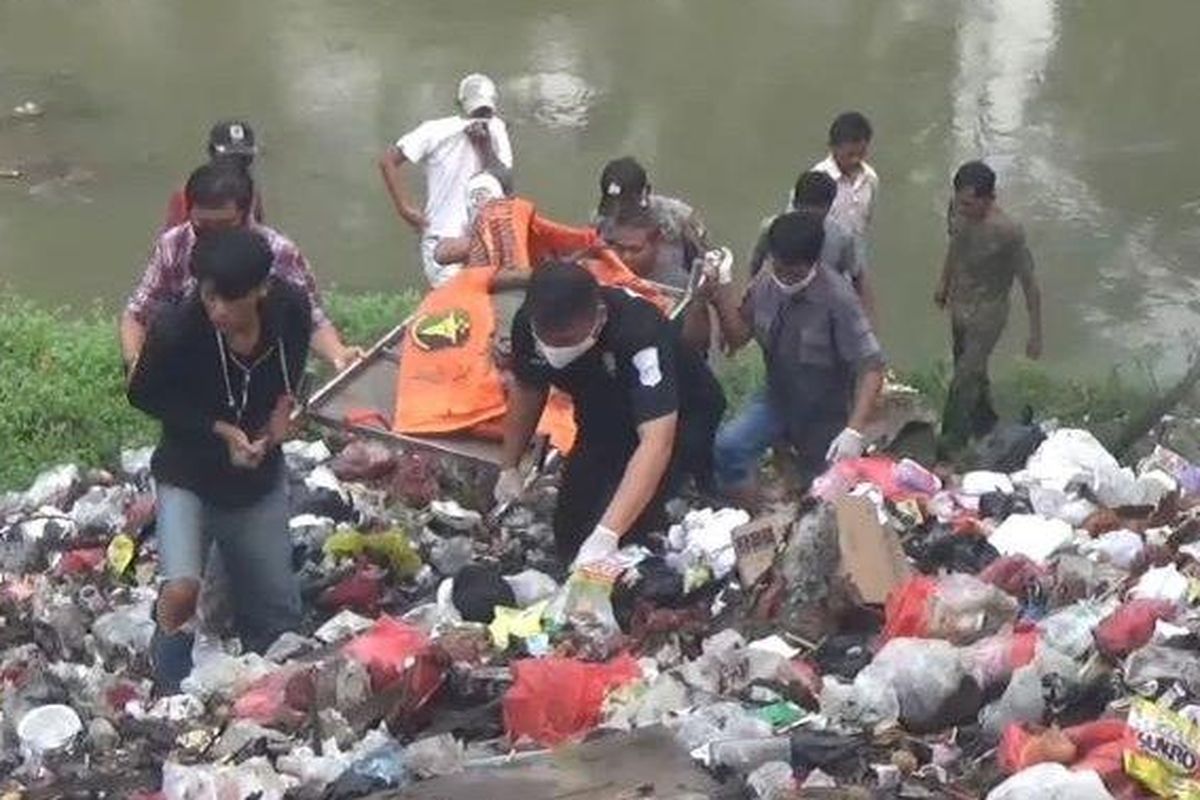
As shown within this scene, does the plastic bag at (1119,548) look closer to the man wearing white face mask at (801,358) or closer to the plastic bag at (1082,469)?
the plastic bag at (1082,469)

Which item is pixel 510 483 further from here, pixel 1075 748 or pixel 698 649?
pixel 1075 748

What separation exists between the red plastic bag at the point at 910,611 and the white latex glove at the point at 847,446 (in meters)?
1.18

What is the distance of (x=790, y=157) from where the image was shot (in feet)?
42.5

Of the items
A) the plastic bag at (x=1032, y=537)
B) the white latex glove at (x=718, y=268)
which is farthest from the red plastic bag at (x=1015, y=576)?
the white latex glove at (x=718, y=268)

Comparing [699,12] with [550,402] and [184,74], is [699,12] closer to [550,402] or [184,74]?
[184,74]

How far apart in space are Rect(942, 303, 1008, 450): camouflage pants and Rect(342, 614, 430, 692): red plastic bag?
10.2 ft

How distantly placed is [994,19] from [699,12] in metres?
2.27

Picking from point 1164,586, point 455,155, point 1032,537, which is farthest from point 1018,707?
point 455,155

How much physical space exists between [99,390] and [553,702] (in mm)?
4160

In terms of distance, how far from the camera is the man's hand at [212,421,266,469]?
541 centimetres

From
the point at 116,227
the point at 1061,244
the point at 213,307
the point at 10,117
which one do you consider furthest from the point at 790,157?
the point at 213,307

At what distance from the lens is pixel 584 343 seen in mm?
5582

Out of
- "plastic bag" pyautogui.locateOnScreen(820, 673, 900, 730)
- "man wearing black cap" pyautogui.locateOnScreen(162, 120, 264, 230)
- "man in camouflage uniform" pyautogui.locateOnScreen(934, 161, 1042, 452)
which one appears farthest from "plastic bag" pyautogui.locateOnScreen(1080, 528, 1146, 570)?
"man wearing black cap" pyautogui.locateOnScreen(162, 120, 264, 230)

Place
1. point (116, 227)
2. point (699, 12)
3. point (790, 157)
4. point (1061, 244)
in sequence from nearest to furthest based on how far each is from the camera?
point (1061, 244), point (116, 227), point (790, 157), point (699, 12)
